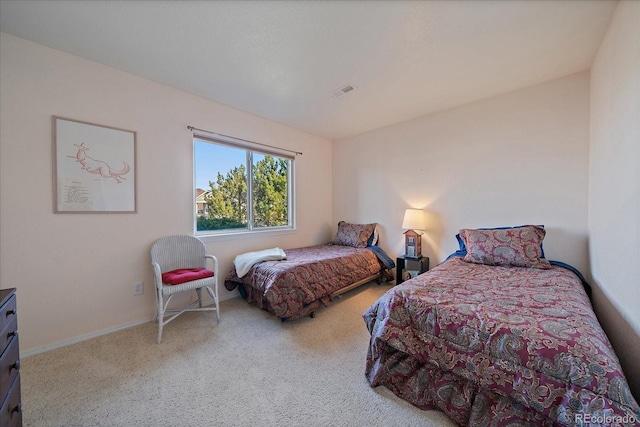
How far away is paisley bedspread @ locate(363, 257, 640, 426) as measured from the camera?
3.10 ft

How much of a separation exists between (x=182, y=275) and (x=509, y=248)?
317cm

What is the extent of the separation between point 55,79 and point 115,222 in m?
1.28

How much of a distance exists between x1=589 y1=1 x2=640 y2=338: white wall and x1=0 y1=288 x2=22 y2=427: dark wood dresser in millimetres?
2939

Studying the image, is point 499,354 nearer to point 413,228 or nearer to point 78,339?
point 413,228

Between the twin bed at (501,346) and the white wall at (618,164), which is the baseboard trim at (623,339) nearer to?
the white wall at (618,164)

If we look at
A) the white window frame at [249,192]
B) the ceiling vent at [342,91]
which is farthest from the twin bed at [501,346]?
the ceiling vent at [342,91]

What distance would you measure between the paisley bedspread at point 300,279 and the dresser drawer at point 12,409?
1.52m

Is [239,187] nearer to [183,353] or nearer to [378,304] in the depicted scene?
[183,353]

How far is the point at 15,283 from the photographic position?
1.86m

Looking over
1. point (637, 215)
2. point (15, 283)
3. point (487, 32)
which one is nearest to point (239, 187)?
point (15, 283)

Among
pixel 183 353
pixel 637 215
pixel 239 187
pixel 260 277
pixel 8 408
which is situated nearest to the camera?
pixel 8 408

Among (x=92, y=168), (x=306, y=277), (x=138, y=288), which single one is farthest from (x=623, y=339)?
(x=92, y=168)

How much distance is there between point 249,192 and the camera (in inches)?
137

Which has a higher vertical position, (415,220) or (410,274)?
(415,220)
